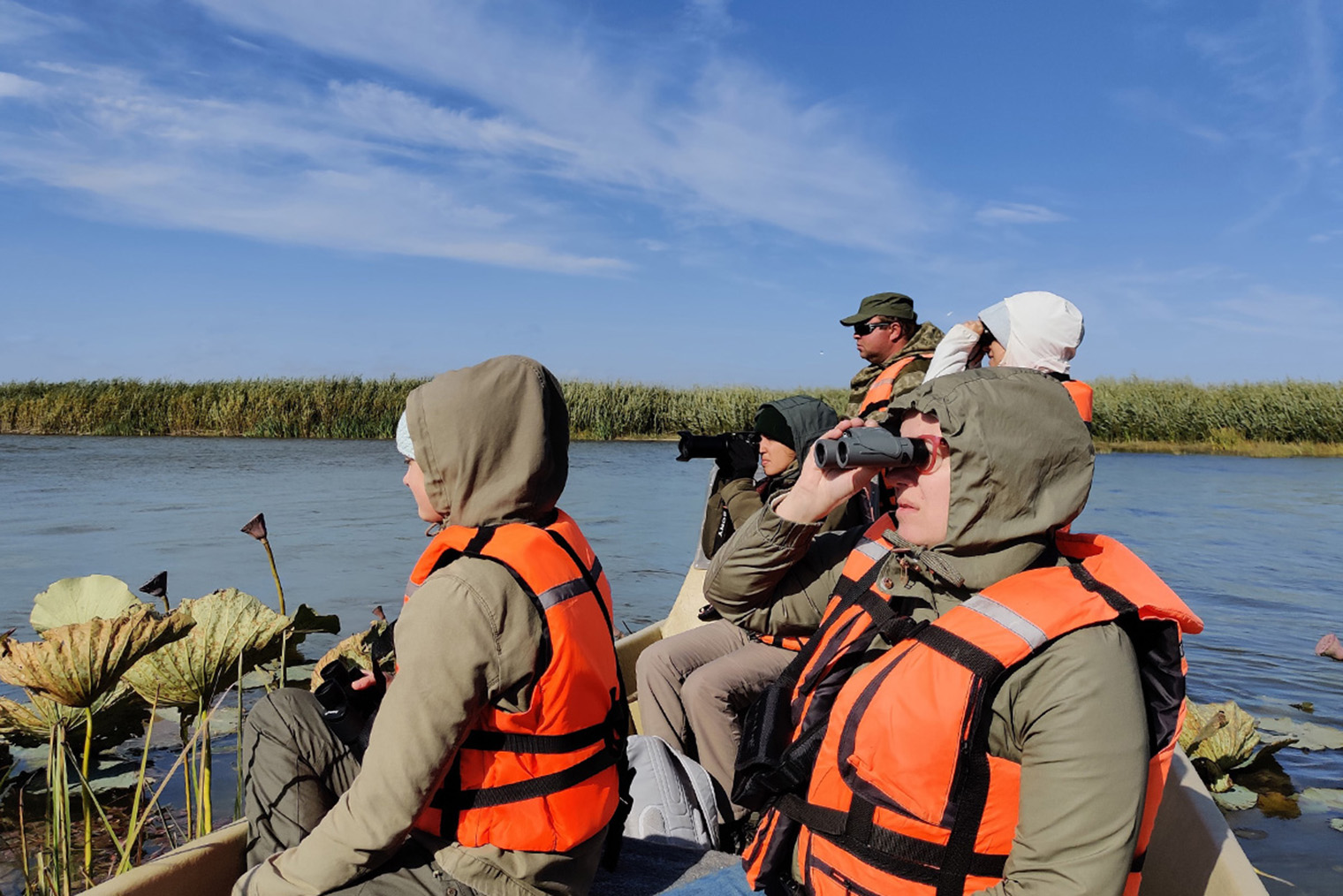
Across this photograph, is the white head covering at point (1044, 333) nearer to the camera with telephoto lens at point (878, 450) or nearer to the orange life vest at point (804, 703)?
the orange life vest at point (804, 703)

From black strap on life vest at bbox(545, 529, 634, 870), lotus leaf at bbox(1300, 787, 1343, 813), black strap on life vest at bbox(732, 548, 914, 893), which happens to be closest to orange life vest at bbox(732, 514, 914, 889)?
black strap on life vest at bbox(732, 548, 914, 893)

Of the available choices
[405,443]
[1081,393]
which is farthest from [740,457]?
[405,443]

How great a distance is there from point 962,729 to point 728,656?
56.5 inches

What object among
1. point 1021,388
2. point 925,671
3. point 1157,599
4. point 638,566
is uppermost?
point 1021,388

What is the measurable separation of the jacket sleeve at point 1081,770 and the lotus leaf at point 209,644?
151 centimetres

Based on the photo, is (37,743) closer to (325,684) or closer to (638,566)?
(325,684)

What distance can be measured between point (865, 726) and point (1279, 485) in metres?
17.5

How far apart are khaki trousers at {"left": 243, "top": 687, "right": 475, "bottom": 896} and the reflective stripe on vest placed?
38.1 inches

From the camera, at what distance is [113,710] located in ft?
8.17

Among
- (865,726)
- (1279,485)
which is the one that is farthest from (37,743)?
(1279,485)

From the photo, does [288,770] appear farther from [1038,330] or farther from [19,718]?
[1038,330]

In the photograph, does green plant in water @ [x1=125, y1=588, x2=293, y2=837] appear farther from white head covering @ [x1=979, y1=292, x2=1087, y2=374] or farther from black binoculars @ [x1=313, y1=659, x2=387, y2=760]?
white head covering @ [x1=979, y1=292, x2=1087, y2=374]

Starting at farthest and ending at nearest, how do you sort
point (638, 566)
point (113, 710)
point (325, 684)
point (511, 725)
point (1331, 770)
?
point (638, 566), point (1331, 770), point (113, 710), point (325, 684), point (511, 725)

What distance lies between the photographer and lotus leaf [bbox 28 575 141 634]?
2184mm
